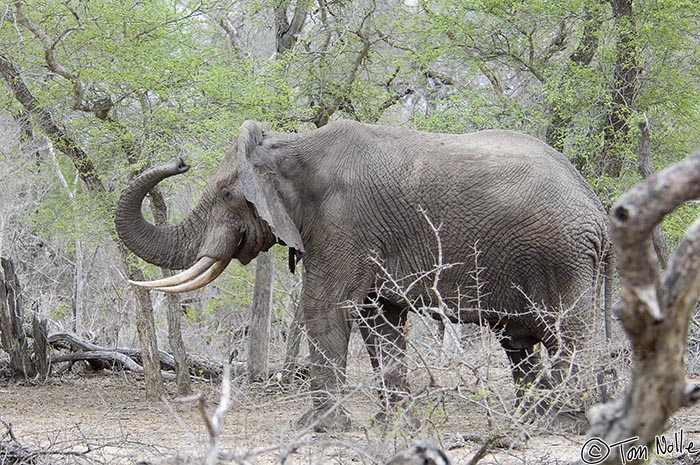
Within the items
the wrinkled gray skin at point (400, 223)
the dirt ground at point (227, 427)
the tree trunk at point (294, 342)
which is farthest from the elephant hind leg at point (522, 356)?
the tree trunk at point (294, 342)

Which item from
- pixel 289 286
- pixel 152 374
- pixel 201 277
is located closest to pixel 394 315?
pixel 201 277

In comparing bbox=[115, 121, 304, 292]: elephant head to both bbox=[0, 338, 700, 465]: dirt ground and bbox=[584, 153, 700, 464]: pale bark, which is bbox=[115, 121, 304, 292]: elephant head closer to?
bbox=[0, 338, 700, 465]: dirt ground

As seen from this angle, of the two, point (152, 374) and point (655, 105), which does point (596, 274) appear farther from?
point (152, 374)

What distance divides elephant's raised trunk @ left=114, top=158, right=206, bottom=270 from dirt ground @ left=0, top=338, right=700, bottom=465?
132 cm

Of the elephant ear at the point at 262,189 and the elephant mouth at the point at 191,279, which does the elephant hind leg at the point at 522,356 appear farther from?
the elephant mouth at the point at 191,279

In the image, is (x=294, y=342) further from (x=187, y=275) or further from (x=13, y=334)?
(x=187, y=275)

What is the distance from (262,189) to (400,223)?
121cm

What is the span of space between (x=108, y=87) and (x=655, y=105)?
19.9 feet

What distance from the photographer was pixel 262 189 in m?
9.38

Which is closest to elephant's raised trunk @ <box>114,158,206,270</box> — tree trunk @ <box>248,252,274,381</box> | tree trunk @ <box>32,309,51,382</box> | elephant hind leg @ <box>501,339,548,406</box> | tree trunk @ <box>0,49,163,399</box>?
tree trunk @ <box>0,49,163,399</box>

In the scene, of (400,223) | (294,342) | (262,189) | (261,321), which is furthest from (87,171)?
(400,223)

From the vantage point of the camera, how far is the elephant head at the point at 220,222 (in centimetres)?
934

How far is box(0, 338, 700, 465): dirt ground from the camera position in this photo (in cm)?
629

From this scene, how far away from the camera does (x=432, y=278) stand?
9.26m
